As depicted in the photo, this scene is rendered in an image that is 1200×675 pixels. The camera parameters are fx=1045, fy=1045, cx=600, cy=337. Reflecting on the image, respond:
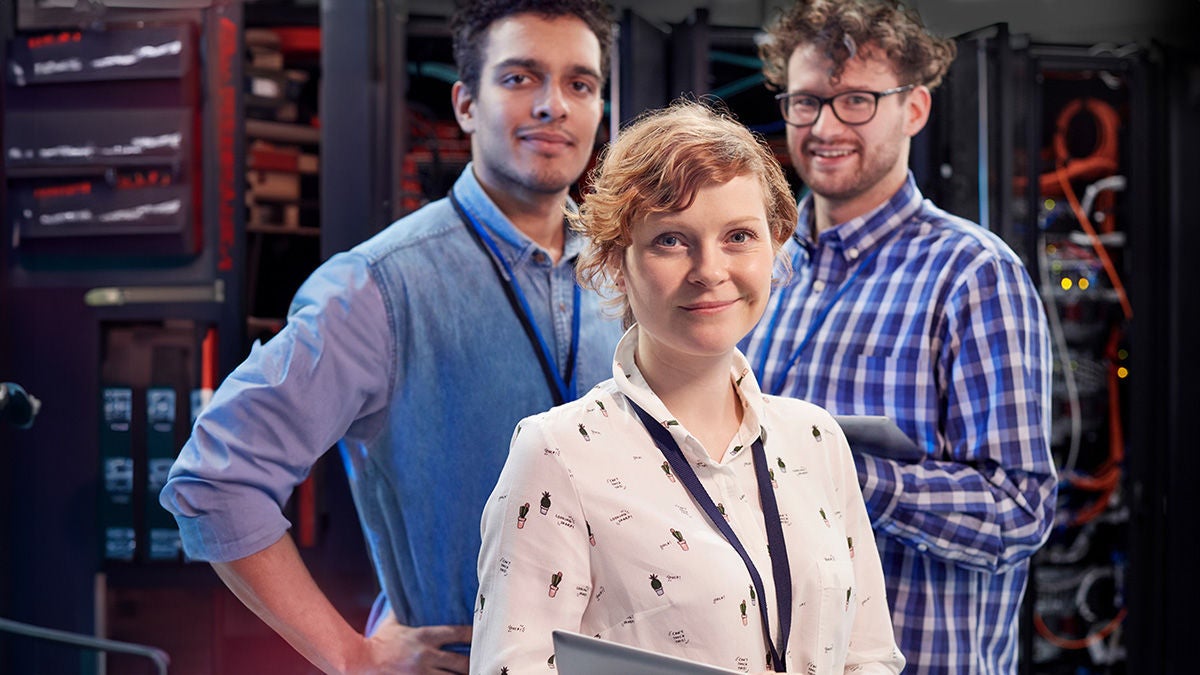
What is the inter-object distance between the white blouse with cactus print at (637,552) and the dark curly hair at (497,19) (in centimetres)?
76

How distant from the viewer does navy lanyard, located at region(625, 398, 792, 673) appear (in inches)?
42.6

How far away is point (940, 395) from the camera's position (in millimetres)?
1707

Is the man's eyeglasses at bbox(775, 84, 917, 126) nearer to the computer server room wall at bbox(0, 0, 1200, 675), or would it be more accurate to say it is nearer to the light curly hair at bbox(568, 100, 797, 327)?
the computer server room wall at bbox(0, 0, 1200, 675)

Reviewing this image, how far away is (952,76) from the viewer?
8.34ft

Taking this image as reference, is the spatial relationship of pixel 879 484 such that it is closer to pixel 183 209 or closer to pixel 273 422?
pixel 273 422

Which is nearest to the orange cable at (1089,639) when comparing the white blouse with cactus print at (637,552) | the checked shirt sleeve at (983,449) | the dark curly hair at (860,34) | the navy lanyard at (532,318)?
the checked shirt sleeve at (983,449)

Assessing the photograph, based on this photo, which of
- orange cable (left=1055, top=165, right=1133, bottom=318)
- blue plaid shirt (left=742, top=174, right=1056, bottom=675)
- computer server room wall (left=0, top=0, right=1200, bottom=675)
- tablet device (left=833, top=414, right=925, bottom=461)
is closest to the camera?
tablet device (left=833, top=414, right=925, bottom=461)

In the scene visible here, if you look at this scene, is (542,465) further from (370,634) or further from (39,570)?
(39,570)

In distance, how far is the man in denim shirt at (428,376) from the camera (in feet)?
5.02

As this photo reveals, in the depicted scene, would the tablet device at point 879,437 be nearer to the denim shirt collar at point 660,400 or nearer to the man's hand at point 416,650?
the denim shirt collar at point 660,400

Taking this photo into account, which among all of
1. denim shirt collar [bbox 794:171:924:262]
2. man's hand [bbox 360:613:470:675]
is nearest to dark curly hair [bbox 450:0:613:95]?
denim shirt collar [bbox 794:171:924:262]

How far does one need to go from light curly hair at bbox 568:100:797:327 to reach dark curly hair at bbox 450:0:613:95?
54 cm

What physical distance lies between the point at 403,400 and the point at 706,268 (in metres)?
0.70

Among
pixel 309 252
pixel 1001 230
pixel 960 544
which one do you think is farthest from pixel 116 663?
pixel 1001 230
